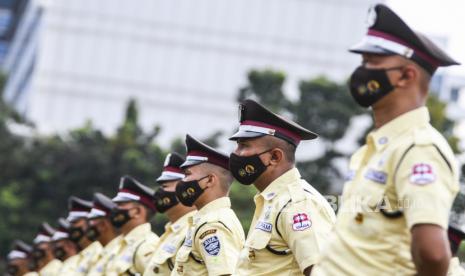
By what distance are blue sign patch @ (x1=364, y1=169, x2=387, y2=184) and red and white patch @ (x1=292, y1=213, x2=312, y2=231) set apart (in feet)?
5.69

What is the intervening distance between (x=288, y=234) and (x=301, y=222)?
4.2 inches

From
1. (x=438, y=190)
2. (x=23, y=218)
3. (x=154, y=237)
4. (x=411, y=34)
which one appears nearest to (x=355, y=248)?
(x=438, y=190)

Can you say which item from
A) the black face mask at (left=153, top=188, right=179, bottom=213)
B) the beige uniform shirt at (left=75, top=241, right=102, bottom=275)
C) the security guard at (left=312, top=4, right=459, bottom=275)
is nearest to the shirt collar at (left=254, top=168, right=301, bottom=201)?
the security guard at (left=312, top=4, right=459, bottom=275)

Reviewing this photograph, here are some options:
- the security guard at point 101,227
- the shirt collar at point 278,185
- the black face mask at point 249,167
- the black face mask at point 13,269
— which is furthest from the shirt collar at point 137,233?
the black face mask at point 13,269

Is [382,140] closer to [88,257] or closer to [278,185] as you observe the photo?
[278,185]

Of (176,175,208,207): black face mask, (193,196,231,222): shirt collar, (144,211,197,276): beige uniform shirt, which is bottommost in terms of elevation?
(144,211,197,276): beige uniform shirt

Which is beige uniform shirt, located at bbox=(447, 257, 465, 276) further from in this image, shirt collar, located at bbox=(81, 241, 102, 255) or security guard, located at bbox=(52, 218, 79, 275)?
security guard, located at bbox=(52, 218, 79, 275)

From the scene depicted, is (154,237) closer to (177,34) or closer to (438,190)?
(438,190)

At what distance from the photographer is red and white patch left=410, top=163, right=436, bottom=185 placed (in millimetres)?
5191

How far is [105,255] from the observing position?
1349 cm

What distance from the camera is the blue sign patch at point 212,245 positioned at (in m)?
8.52

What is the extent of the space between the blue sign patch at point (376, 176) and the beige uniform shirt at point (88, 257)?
357 inches

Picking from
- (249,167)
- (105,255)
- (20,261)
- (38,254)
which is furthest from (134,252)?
(20,261)

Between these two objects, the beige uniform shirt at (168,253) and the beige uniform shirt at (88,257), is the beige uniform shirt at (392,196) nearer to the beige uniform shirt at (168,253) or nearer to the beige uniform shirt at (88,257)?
the beige uniform shirt at (168,253)
